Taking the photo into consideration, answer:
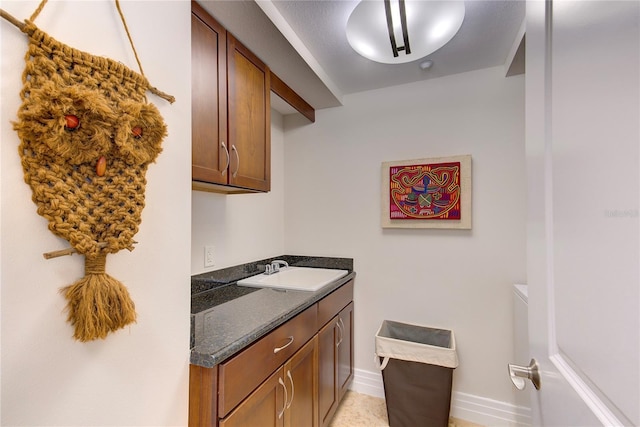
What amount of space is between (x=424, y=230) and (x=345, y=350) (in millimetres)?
1038

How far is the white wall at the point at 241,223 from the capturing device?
166cm

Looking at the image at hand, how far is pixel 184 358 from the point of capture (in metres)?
0.87

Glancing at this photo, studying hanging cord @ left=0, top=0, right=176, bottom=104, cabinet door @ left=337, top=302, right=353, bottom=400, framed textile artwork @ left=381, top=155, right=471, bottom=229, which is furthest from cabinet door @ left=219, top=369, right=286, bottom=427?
framed textile artwork @ left=381, top=155, right=471, bottom=229

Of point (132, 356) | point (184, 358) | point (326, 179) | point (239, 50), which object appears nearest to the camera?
point (132, 356)

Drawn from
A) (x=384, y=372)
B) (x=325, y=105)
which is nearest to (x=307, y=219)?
(x=325, y=105)

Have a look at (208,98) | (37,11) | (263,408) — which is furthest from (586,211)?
(208,98)

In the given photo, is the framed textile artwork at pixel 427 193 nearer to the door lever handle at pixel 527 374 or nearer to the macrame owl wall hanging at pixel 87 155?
the door lever handle at pixel 527 374

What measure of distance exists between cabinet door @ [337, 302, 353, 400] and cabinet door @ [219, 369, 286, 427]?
74 centimetres

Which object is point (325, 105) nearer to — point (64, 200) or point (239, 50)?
point (239, 50)

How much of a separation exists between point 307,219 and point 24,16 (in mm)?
2001

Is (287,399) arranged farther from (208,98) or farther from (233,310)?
(208,98)

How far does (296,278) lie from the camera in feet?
6.86

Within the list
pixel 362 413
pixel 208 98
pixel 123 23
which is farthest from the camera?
pixel 362 413

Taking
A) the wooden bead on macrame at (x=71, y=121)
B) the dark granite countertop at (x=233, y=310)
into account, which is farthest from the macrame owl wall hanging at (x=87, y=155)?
the dark granite countertop at (x=233, y=310)
